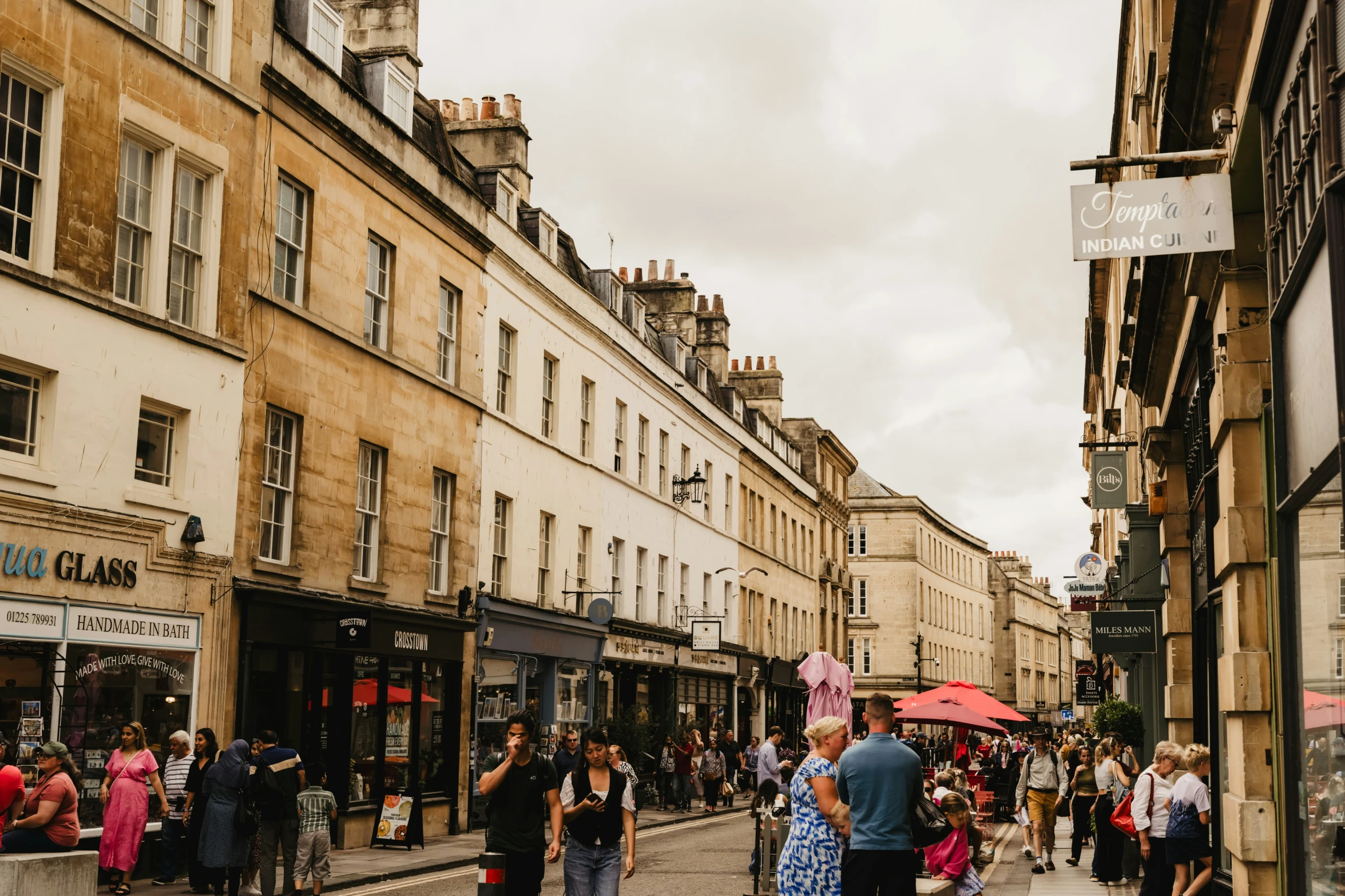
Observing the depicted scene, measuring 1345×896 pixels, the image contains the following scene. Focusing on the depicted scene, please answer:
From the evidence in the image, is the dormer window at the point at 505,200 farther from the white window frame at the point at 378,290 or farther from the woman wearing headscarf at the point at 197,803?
the woman wearing headscarf at the point at 197,803

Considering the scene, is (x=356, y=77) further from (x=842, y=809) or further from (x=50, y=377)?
(x=842, y=809)

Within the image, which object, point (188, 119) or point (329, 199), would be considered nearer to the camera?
point (188, 119)

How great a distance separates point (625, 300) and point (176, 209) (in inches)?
735

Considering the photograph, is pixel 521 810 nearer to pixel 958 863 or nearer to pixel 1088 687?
pixel 958 863

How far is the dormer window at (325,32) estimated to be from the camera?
20.2m


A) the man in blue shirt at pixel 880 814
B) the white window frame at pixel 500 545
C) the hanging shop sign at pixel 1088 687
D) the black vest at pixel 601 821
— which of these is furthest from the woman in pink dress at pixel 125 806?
the hanging shop sign at pixel 1088 687

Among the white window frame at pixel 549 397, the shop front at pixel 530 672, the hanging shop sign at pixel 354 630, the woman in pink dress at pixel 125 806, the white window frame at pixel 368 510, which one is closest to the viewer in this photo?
the woman in pink dress at pixel 125 806

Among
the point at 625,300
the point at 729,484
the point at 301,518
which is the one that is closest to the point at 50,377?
the point at 301,518

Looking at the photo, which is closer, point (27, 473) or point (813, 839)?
point (813, 839)

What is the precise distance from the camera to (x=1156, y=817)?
Result: 38.6 ft

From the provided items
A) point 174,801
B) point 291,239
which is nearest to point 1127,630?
point 174,801

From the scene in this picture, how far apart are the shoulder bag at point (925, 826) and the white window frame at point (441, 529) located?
15.1 metres

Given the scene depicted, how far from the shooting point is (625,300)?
34.5m

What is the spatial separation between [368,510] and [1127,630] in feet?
36.7
